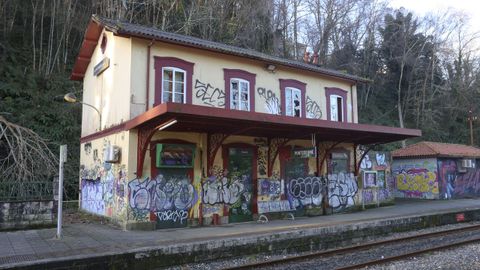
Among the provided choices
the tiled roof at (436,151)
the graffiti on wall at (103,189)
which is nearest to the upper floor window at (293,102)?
the graffiti on wall at (103,189)

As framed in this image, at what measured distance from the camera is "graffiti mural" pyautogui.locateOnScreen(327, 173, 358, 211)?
18.0m

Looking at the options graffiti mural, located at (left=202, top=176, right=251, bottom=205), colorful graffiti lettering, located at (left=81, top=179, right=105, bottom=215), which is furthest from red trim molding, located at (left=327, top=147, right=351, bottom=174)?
colorful graffiti lettering, located at (left=81, top=179, right=105, bottom=215)

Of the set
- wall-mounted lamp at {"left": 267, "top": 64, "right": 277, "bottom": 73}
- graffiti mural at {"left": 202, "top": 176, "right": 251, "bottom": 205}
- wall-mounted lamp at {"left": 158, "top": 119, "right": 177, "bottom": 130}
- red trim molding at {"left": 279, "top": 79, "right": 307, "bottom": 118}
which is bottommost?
graffiti mural at {"left": 202, "top": 176, "right": 251, "bottom": 205}

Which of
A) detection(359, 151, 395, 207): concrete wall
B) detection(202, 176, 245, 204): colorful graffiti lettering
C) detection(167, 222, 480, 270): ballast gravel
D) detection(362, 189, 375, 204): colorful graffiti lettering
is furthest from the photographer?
detection(359, 151, 395, 207): concrete wall

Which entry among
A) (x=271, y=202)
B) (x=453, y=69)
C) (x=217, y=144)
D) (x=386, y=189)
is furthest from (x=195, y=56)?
(x=453, y=69)

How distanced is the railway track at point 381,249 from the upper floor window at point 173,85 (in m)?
7.01

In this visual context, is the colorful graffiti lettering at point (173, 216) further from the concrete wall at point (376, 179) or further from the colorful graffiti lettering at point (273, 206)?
the concrete wall at point (376, 179)

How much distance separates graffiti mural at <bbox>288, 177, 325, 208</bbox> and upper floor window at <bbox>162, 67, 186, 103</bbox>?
5527mm

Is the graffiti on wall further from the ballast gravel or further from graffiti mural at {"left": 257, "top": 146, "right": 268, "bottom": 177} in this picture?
graffiti mural at {"left": 257, "top": 146, "right": 268, "bottom": 177}

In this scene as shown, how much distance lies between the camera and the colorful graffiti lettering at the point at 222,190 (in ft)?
47.2

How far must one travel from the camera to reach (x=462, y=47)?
1715 inches

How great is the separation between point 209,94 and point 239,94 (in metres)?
1.43

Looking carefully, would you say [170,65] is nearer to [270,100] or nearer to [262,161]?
[270,100]

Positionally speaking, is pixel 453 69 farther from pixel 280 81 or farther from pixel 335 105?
pixel 280 81
